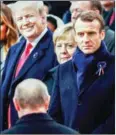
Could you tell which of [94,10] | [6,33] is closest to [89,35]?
[94,10]

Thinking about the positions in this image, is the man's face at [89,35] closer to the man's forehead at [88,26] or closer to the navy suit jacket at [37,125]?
the man's forehead at [88,26]

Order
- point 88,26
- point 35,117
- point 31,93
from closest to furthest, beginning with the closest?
point 35,117 → point 31,93 → point 88,26

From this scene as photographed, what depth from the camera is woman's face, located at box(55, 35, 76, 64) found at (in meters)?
2.82

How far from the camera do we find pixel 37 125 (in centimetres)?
253

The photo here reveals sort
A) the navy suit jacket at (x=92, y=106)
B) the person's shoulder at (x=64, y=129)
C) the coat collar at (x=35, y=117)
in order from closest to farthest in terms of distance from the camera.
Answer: the coat collar at (x=35, y=117) → the person's shoulder at (x=64, y=129) → the navy suit jacket at (x=92, y=106)

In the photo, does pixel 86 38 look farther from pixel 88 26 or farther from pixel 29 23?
pixel 29 23

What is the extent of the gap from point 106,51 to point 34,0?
0.51 metres

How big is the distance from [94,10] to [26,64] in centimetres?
52

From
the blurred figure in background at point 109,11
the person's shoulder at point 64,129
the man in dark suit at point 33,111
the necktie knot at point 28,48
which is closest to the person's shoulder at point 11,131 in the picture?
the man in dark suit at point 33,111

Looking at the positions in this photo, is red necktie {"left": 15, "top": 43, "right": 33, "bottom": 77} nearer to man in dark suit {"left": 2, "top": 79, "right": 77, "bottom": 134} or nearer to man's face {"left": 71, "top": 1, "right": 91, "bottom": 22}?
man in dark suit {"left": 2, "top": 79, "right": 77, "bottom": 134}

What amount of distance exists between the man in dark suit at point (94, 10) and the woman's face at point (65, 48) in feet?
0.43

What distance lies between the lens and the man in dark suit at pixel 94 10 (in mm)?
2793

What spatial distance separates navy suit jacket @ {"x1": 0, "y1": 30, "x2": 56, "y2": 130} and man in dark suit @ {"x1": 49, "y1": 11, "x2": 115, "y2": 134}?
0.52ft

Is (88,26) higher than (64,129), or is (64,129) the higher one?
(88,26)
